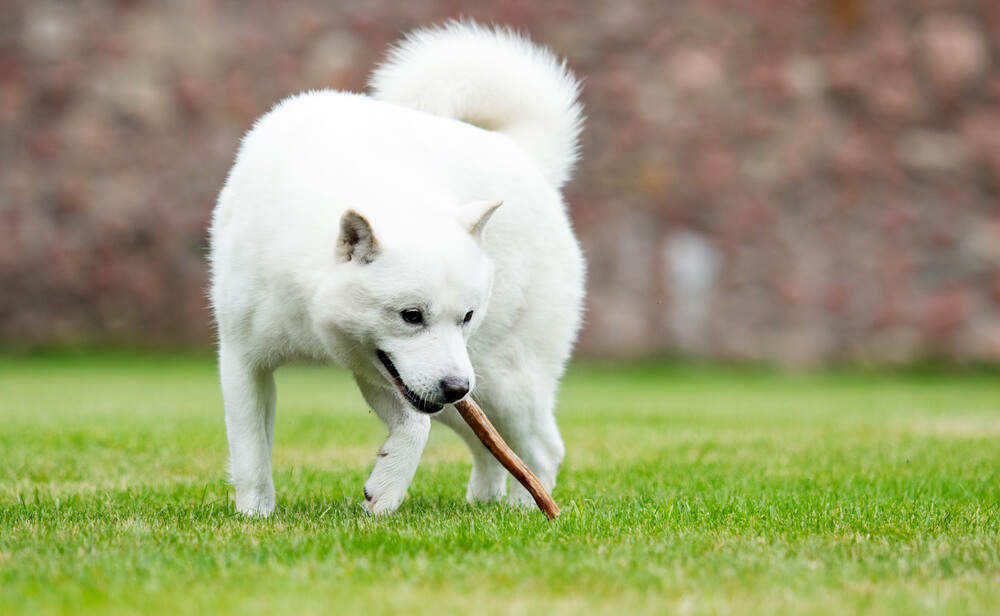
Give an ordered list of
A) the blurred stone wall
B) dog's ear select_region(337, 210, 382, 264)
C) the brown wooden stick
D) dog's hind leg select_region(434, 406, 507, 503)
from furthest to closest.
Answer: the blurred stone wall, dog's hind leg select_region(434, 406, 507, 503), the brown wooden stick, dog's ear select_region(337, 210, 382, 264)

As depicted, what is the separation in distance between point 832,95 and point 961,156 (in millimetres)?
1546

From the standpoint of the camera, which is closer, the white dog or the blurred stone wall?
the white dog

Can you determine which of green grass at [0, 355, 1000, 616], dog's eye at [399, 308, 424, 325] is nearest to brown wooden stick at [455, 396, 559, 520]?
green grass at [0, 355, 1000, 616]

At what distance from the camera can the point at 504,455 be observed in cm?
386

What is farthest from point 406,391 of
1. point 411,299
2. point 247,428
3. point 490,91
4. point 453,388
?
point 490,91

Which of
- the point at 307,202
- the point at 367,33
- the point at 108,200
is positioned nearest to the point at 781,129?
the point at 367,33

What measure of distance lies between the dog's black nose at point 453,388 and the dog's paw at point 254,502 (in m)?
0.87

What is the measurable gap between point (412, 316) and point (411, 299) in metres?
0.06

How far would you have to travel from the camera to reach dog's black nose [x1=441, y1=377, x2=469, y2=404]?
11.1 feet

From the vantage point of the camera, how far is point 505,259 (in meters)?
4.08

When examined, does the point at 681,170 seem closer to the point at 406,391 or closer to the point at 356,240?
the point at 406,391

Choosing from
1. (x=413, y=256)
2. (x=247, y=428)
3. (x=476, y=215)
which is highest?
(x=476, y=215)

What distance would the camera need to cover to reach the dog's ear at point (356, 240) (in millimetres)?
3287

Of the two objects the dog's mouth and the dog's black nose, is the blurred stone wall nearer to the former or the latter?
the dog's mouth
